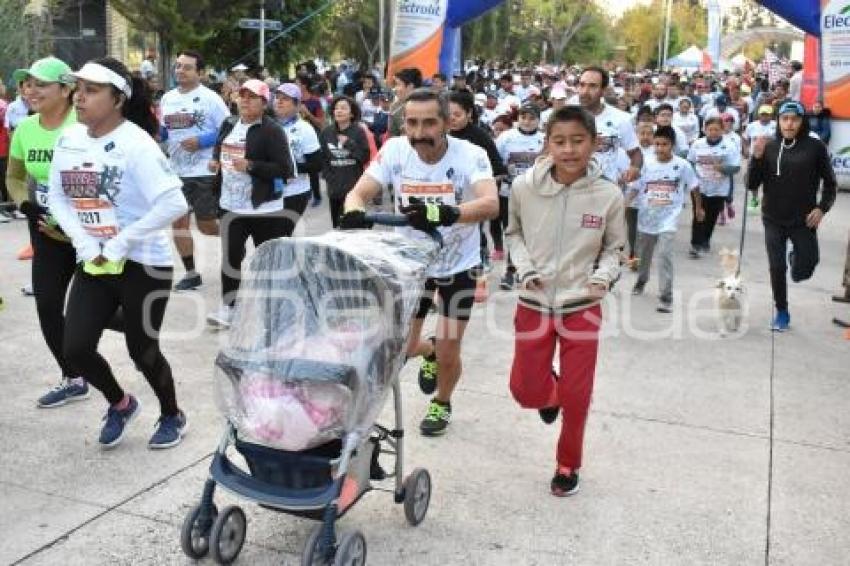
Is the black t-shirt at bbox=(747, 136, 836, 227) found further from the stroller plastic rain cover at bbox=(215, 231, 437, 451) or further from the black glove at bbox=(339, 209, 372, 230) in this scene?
the stroller plastic rain cover at bbox=(215, 231, 437, 451)

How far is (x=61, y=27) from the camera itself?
26.9 meters

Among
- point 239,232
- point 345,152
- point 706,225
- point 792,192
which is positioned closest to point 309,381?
point 239,232

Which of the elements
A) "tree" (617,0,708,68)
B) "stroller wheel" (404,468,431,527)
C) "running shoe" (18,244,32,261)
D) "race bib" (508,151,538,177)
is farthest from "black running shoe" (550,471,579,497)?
"tree" (617,0,708,68)

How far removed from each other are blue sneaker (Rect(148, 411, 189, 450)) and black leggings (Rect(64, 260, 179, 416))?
30 centimetres

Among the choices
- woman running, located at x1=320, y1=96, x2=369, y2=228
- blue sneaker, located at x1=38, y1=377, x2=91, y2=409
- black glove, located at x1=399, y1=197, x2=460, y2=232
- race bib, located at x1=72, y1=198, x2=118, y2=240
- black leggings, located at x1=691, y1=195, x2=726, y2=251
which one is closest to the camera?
black glove, located at x1=399, y1=197, x2=460, y2=232

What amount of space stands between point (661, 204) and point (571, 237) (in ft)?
13.7

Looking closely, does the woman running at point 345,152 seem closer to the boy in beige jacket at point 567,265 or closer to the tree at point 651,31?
the boy in beige jacket at point 567,265

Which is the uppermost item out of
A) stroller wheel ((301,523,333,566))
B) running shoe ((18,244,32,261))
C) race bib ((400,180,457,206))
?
race bib ((400,180,457,206))

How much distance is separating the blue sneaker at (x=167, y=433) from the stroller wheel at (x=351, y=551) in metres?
1.59

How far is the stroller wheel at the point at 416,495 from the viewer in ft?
12.1

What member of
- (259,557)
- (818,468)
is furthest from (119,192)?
(818,468)

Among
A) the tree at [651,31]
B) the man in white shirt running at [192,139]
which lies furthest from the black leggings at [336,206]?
the tree at [651,31]

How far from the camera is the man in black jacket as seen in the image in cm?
683

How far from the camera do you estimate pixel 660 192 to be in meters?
8.05
